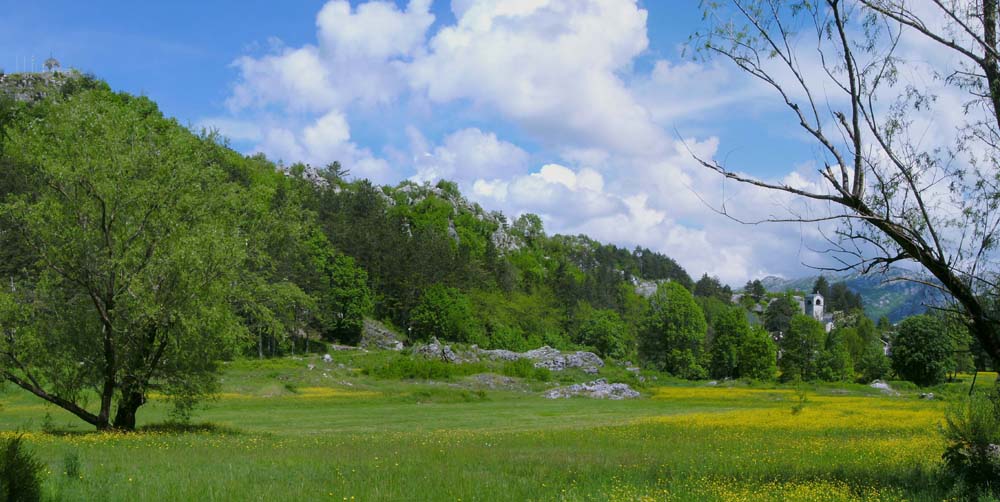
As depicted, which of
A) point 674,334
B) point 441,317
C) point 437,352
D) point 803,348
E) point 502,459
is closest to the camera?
point 502,459

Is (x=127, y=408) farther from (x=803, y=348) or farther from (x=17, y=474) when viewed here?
(x=803, y=348)

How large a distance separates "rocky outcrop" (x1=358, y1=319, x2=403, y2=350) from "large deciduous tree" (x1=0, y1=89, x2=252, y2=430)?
7831 cm

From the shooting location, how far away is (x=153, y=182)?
23.8m

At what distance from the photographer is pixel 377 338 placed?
107 meters

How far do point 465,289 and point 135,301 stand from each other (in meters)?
104

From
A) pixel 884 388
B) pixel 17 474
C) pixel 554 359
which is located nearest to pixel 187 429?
pixel 17 474

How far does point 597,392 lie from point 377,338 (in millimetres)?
50018

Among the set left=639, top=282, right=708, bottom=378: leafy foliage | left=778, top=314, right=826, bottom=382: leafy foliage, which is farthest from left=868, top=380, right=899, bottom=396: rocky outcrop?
left=639, top=282, right=708, bottom=378: leafy foliage

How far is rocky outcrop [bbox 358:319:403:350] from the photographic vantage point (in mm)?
103875

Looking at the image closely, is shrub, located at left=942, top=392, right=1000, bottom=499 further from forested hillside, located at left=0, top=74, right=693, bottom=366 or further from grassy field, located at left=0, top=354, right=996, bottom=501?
forested hillside, located at left=0, top=74, right=693, bottom=366

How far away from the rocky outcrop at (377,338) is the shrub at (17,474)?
9370 centimetres

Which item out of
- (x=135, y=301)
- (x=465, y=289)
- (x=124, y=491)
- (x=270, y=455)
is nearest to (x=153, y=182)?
(x=135, y=301)

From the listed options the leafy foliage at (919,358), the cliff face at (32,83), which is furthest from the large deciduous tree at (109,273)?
the cliff face at (32,83)

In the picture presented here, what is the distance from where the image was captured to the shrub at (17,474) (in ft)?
29.3
